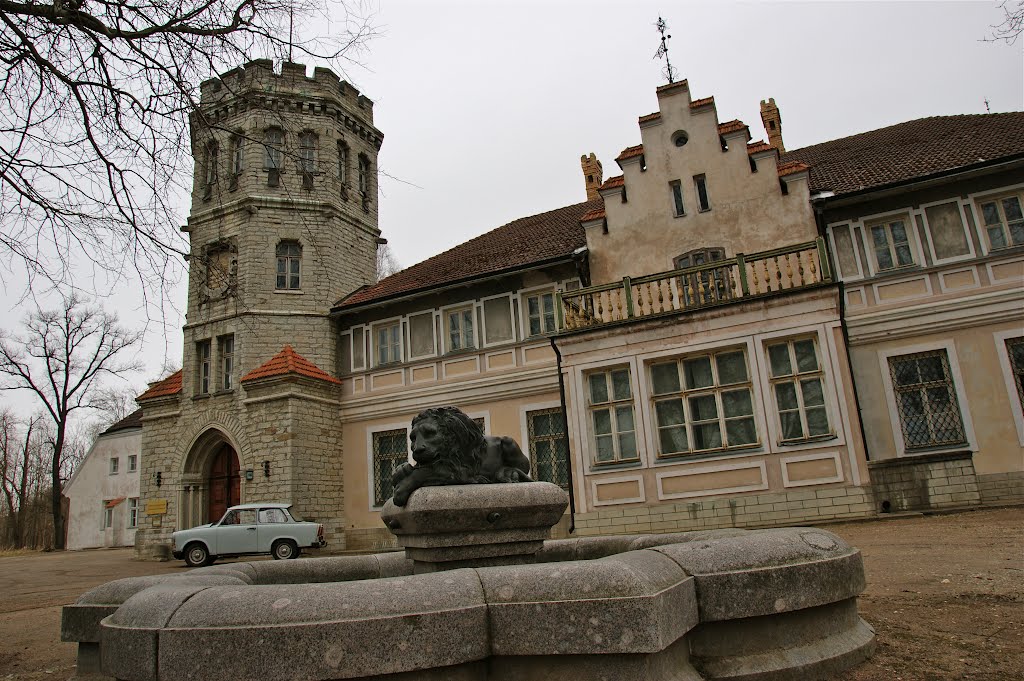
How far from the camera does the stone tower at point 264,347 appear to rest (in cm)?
2062

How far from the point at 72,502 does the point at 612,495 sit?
122ft

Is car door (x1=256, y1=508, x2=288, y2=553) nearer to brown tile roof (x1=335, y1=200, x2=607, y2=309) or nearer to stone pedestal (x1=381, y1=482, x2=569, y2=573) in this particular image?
brown tile roof (x1=335, y1=200, x2=607, y2=309)

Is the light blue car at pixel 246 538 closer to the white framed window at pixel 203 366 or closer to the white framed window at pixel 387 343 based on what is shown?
the white framed window at pixel 387 343

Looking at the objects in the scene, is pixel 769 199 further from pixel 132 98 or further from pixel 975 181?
pixel 132 98

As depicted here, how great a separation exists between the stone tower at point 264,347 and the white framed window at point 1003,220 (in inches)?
616

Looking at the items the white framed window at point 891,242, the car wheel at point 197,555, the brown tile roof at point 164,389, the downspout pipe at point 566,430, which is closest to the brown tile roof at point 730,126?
the white framed window at point 891,242

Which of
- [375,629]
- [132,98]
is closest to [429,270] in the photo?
[132,98]

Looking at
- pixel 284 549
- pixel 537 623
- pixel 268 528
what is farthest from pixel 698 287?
pixel 537 623

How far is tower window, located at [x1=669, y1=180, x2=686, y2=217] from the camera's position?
715 inches

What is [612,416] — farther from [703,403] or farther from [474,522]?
[474,522]

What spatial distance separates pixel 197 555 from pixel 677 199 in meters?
15.1

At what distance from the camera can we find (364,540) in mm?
20984

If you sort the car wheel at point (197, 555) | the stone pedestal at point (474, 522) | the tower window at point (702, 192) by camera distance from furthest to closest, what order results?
the tower window at point (702, 192)
the car wheel at point (197, 555)
the stone pedestal at point (474, 522)

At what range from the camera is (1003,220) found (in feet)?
51.1
